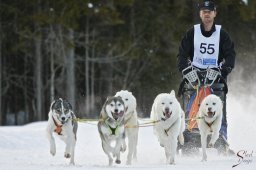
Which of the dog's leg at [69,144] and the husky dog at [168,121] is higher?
the husky dog at [168,121]

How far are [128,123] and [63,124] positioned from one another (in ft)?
2.64

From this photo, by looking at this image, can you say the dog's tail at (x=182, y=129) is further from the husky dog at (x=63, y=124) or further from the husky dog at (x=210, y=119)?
the husky dog at (x=63, y=124)

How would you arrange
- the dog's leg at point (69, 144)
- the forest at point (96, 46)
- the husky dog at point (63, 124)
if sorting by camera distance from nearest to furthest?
the husky dog at point (63, 124) → the dog's leg at point (69, 144) → the forest at point (96, 46)

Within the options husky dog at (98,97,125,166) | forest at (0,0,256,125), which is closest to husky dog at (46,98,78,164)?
husky dog at (98,97,125,166)

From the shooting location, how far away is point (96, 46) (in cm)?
2556

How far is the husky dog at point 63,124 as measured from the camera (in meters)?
7.84

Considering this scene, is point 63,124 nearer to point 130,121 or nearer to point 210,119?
point 130,121

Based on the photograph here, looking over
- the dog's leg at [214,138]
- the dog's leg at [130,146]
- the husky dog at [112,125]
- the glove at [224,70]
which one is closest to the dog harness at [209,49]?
the glove at [224,70]

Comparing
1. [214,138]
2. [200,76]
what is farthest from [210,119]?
[200,76]

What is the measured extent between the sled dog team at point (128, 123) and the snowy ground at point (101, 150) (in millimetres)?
220

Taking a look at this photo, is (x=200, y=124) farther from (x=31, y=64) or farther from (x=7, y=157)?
(x=31, y=64)

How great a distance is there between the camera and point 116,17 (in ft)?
77.2

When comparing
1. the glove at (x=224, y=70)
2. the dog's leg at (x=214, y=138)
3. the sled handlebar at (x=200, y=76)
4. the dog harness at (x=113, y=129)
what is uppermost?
the glove at (x=224, y=70)

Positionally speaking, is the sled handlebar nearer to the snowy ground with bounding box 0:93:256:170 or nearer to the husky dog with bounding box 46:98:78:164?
the snowy ground with bounding box 0:93:256:170
